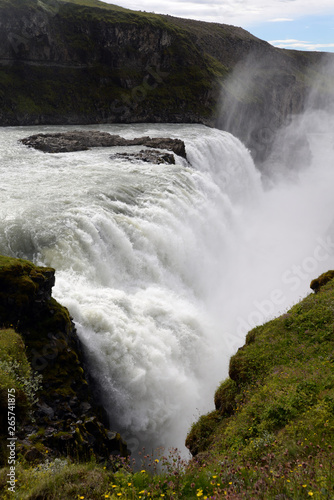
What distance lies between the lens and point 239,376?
39.9 feet

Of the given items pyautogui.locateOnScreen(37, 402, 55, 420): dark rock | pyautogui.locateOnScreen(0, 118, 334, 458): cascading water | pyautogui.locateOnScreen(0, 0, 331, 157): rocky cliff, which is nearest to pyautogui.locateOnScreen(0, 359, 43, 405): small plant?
pyautogui.locateOnScreen(37, 402, 55, 420): dark rock

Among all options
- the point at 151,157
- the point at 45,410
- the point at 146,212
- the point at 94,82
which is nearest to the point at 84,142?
the point at 151,157

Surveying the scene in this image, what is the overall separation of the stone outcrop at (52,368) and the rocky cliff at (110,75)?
5129 cm

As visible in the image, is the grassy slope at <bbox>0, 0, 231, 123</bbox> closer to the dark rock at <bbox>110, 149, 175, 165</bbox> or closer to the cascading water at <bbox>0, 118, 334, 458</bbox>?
the cascading water at <bbox>0, 118, 334, 458</bbox>

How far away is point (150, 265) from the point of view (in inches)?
839

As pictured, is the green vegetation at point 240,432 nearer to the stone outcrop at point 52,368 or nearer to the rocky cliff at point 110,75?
the stone outcrop at point 52,368

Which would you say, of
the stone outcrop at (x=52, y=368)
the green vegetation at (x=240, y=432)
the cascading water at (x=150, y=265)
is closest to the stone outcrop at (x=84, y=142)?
the cascading water at (x=150, y=265)

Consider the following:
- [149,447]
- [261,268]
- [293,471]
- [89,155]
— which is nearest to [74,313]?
[149,447]

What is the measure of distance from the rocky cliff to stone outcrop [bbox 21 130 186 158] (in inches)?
707

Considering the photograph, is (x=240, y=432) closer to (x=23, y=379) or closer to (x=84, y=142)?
(x=23, y=379)

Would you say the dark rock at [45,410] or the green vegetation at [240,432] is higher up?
the green vegetation at [240,432]

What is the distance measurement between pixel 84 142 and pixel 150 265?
1040 inches

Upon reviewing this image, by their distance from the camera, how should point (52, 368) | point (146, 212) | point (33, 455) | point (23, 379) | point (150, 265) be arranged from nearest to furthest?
point (33, 455), point (23, 379), point (52, 368), point (150, 265), point (146, 212)

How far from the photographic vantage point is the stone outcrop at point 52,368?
9.64 meters
